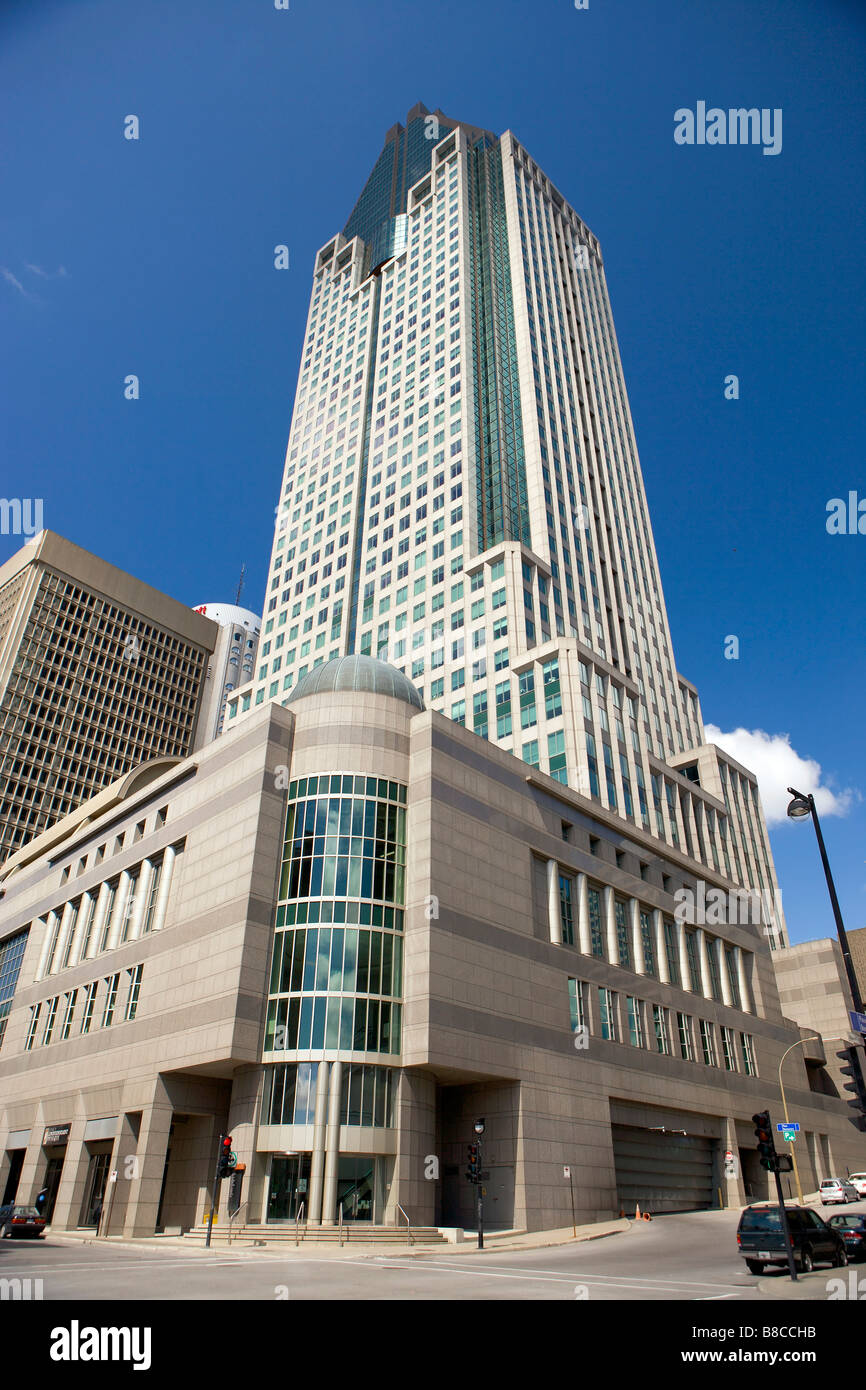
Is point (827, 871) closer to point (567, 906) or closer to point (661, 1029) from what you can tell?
point (567, 906)

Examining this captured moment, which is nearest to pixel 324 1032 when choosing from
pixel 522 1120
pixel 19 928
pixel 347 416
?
pixel 522 1120

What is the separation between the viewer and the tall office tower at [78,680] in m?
111

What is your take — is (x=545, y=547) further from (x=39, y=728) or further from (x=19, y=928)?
(x=39, y=728)

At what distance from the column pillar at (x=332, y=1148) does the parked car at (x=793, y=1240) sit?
60.1 ft

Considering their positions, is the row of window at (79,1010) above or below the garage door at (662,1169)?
above

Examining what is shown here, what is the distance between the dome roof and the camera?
149 ft

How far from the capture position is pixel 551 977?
45000mm

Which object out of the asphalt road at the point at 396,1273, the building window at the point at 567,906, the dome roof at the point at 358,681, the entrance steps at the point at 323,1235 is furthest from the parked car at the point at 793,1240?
the dome roof at the point at 358,681

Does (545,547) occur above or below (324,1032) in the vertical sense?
above

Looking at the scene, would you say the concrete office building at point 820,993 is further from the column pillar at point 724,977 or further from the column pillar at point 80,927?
the column pillar at point 80,927

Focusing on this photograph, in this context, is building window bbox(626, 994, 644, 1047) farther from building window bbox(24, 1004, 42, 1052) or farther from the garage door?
building window bbox(24, 1004, 42, 1052)

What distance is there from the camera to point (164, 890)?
1866 inches

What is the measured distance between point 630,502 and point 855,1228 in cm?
8983
